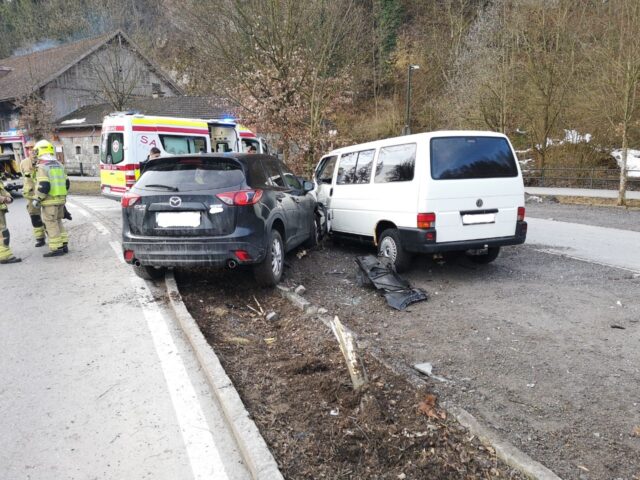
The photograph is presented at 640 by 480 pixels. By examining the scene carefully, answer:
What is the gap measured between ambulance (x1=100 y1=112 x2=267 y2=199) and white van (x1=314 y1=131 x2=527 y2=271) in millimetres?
8560

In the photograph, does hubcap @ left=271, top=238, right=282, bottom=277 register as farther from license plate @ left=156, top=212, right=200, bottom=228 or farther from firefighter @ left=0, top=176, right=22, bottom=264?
firefighter @ left=0, top=176, right=22, bottom=264

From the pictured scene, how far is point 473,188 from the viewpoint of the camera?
6.54 m

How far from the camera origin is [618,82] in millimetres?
17016

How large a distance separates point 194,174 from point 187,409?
10.4 feet

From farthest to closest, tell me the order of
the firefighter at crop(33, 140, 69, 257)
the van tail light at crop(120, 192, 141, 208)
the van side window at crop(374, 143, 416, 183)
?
the firefighter at crop(33, 140, 69, 257)
the van side window at crop(374, 143, 416, 183)
the van tail light at crop(120, 192, 141, 208)

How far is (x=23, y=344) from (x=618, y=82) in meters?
19.2

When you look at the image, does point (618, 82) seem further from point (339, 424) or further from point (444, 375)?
point (339, 424)

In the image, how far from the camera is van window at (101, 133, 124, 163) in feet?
44.8

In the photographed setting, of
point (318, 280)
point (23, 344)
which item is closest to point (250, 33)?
point (318, 280)

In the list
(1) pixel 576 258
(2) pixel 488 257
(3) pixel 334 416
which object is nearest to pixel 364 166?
(2) pixel 488 257

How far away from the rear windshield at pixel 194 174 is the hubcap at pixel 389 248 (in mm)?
2452

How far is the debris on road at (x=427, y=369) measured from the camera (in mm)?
3838

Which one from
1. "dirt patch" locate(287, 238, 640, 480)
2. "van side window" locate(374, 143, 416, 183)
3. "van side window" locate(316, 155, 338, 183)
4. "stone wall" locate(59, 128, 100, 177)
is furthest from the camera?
"stone wall" locate(59, 128, 100, 177)

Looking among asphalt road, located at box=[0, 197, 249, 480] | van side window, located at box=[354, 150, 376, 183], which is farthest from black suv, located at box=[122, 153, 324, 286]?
van side window, located at box=[354, 150, 376, 183]
